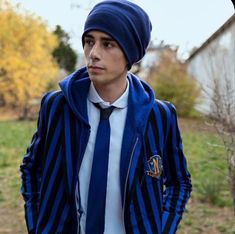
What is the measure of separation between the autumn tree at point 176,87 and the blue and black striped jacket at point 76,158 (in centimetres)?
1849

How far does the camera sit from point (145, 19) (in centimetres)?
177

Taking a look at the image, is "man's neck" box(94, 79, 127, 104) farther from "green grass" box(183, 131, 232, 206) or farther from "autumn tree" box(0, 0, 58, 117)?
"autumn tree" box(0, 0, 58, 117)

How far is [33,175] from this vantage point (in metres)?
1.83

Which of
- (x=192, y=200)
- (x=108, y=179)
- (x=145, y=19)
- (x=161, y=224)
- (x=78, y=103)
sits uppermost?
(x=145, y=19)

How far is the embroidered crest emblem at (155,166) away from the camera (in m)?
1.69

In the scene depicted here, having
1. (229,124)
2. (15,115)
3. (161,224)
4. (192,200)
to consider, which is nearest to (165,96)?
(15,115)

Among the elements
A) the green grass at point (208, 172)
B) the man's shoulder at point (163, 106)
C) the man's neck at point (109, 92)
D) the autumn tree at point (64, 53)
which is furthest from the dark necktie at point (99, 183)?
the autumn tree at point (64, 53)

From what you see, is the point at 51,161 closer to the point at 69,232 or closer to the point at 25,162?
the point at 25,162

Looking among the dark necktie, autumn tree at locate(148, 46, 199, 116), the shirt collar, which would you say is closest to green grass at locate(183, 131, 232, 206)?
the shirt collar

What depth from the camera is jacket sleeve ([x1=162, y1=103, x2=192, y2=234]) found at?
1.82m

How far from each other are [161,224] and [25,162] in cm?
65

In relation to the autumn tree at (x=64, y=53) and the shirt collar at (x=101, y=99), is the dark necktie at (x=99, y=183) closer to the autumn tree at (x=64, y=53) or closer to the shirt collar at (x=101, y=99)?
the shirt collar at (x=101, y=99)

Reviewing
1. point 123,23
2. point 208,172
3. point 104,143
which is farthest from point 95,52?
point 208,172

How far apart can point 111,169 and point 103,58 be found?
0.44 metres
